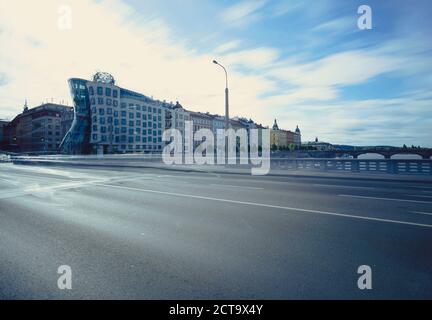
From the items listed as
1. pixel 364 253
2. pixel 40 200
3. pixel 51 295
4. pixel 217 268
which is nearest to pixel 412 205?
pixel 364 253

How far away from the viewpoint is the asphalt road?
10.1ft

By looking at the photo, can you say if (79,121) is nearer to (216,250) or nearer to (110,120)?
(110,120)

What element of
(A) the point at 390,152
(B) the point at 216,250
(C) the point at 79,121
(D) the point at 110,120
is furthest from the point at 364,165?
(D) the point at 110,120

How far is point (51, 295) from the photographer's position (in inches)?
117

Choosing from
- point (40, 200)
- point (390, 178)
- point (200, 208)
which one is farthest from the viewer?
point (390, 178)

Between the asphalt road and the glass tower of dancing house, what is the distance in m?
61.3

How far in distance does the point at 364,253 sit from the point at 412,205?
194 inches

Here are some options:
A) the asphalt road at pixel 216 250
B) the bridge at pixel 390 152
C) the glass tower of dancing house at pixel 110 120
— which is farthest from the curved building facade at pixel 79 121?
the asphalt road at pixel 216 250

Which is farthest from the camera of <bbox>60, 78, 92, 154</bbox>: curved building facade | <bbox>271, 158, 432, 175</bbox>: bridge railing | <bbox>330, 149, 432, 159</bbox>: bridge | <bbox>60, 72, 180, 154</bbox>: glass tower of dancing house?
<bbox>60, 72, 180, 154</bbox>: glass tower of dancing house

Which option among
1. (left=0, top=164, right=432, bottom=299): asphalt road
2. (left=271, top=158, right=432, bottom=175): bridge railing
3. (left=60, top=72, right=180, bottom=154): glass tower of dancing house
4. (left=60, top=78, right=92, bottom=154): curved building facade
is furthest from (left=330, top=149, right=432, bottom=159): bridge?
(left=60, top=78, right=92, bottom=154): curved building facade

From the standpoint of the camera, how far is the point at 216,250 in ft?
13.7

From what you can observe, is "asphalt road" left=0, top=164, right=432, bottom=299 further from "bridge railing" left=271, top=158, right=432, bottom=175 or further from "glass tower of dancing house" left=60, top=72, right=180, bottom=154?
"glass tower of dancing house" left=60, top=72, right=180, bottom=154

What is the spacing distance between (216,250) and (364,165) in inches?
773
